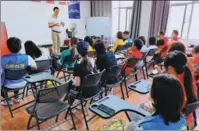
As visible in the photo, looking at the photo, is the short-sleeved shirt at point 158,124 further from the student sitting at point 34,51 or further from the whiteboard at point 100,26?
the whiteboard at point 100,26

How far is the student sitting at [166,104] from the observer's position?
95cm

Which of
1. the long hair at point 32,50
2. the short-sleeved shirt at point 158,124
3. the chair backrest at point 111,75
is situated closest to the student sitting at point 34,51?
the long hair at point 32,50

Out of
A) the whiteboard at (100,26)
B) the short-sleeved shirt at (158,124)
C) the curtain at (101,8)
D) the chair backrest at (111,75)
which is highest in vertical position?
the curtain at (101,8)

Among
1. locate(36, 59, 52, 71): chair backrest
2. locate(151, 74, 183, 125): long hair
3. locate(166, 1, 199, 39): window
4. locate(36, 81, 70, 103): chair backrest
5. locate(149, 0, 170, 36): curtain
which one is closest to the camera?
locate(151, 74, 183, 125): long hair

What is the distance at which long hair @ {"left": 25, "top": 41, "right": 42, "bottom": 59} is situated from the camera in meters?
2.79

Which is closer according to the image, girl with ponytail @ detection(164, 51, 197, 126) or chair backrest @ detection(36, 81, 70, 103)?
girl with ponytail @ detection(164, 51, 197, 126)

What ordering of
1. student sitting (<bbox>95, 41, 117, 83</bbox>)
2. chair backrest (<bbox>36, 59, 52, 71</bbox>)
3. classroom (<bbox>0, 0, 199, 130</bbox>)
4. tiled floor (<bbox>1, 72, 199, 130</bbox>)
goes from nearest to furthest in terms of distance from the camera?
classroom (<bbox>0, 0, 199, 130</bbox>) < tiled floor (<bbox>1, 72, 199, 130</bbox>) < student sitting (<bbox>95, 41, 117, 83</bbox>) < chair backrest (<bbox>36, 59, 52, 71</bbox>)

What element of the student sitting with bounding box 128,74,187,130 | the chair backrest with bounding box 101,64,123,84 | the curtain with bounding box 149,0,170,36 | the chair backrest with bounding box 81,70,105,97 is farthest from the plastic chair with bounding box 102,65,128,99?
the curtain with bounding box 149,0,170,36

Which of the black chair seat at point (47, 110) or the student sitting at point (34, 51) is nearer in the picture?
the black chair seat at point (47, 110)

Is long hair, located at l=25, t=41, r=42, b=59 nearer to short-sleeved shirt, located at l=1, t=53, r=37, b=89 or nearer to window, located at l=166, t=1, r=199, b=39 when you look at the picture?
short-sleeved shirt, located at l=1, t=53, r=37, b=89

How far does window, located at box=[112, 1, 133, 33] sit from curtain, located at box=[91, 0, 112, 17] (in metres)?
0.20

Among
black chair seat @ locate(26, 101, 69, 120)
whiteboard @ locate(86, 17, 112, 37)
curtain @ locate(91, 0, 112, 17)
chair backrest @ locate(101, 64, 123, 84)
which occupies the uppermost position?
curtain @ locate(91, 0, 112, 17)

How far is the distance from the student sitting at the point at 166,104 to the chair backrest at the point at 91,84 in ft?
3.26

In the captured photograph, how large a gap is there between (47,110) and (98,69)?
0.99 meters
